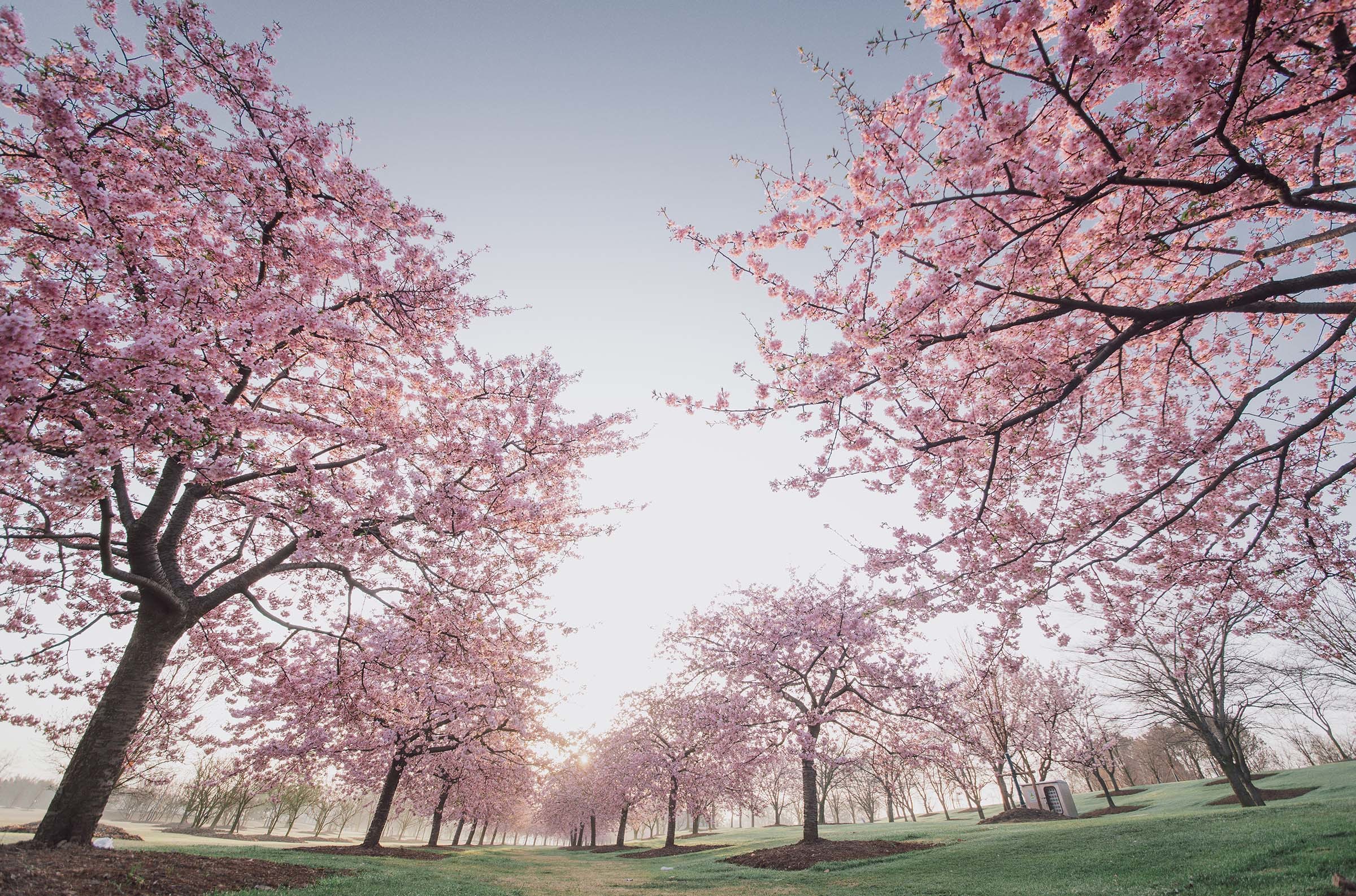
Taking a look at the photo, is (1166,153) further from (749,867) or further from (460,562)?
(749,867)

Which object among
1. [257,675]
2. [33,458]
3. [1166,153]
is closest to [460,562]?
[33,458]

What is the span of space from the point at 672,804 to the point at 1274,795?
26.7 metres

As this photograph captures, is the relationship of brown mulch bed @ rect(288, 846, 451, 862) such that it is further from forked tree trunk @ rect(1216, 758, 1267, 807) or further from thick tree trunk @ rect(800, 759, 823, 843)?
forked tree trunk @ rect(1216, 758, 1267, 807)

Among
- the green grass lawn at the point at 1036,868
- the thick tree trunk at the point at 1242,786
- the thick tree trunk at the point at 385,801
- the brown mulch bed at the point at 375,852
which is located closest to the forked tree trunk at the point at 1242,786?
the thick tree trunk at the point at 1242,786

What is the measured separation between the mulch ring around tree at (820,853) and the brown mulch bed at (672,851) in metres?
8.70

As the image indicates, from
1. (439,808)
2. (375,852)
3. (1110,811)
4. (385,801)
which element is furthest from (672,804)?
(1110,811)

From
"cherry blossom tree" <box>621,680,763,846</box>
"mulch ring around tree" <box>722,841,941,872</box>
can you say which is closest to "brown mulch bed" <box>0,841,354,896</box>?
"mulch ring around tree" <box>722,841,941,872</box>

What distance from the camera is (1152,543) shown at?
828 centimetres

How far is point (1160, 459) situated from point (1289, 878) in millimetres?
5386

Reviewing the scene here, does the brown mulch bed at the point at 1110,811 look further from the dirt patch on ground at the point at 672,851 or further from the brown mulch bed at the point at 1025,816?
the dirt patch on ground at the point at 672,851

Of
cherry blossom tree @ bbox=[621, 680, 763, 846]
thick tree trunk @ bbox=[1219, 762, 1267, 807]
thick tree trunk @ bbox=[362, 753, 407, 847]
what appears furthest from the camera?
thick tree trunk @ bbox=[1219, 762, 1267, 807]

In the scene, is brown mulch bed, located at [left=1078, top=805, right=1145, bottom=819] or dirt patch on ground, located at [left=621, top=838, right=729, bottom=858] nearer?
dirt patch on ground, located at [left=621, top=838, right=729, bottom=858]

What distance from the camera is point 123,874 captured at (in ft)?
18.0

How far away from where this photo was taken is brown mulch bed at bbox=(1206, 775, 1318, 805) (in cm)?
1997
